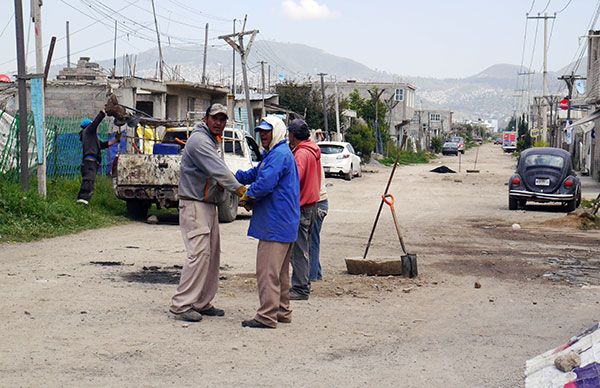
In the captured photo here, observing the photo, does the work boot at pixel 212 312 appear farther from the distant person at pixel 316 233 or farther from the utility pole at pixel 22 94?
the utility pole at pixel 22 94

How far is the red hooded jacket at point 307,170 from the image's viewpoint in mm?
10109

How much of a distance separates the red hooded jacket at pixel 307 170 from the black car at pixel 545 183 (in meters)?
15.4

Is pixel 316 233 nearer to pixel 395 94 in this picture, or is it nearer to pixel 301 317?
pixel 301 317

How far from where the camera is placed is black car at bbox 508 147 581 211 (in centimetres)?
2456

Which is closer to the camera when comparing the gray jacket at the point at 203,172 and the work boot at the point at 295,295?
the gray jacket at the point at 203,172

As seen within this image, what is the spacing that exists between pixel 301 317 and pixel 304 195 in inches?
64.3

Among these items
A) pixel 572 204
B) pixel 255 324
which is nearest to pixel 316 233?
pixel 255 324

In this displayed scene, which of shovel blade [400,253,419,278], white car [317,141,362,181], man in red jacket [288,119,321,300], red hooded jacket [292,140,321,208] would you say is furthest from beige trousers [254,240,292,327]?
white car [317,141,362,181]

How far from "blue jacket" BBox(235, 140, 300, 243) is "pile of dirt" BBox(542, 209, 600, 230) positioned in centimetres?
1264

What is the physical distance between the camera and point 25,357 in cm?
696

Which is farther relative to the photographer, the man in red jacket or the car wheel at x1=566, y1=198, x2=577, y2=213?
the car wheel at x1=566, y1=198, x2=577, y2=213

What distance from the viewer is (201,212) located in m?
8.77

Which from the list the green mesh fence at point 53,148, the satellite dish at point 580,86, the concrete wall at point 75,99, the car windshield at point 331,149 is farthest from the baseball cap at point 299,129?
the satellite dish at point 580,86

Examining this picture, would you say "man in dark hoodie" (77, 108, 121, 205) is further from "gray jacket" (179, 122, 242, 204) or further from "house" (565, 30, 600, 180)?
"house" (565, 30, 600, 180)
